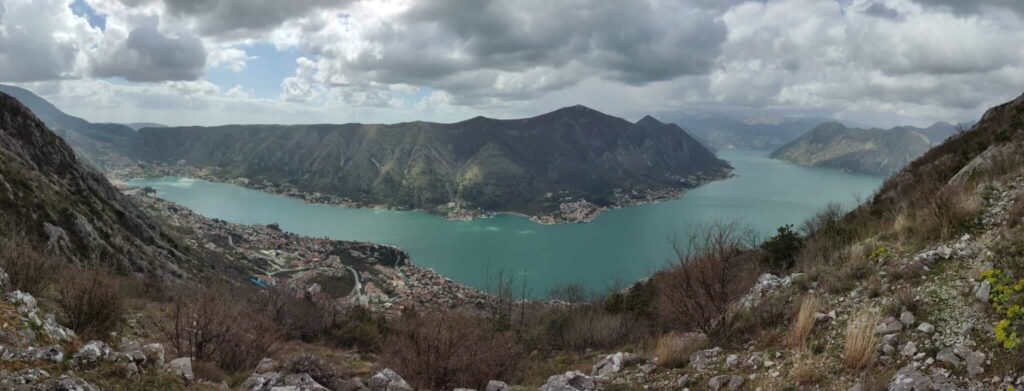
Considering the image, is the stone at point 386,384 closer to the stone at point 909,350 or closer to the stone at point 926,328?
the stone at point 909,350

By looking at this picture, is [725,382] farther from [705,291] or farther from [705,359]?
[705,291]

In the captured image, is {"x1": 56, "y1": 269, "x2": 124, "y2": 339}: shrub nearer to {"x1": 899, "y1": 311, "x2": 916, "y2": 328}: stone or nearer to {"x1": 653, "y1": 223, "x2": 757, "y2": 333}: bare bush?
{"x1": 653, "y1": 223, "x2": 757, "y2": 333}: bare bush

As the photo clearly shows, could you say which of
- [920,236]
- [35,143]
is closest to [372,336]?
[920,236]

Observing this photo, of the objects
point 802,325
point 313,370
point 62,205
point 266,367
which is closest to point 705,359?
point 802,325

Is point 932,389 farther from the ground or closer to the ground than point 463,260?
farther from the ground

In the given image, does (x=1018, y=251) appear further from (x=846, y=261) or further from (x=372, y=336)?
(x=372, y=336)
